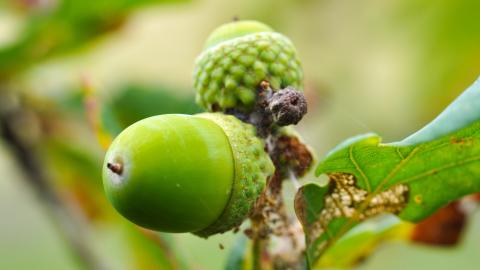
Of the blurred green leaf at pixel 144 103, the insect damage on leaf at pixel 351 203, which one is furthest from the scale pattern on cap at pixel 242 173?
the blurred green leaf at pixel 144 103

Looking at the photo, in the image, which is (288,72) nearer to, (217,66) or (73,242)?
(217,66)

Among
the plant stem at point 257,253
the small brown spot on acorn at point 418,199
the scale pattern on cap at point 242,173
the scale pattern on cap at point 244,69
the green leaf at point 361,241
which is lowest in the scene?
the green leaf at point 361,241

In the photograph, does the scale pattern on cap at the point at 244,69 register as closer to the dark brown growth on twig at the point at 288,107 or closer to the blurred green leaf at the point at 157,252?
the dark brown growth on twig at the point at 288,107

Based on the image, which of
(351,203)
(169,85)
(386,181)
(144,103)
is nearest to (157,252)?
(351,203)

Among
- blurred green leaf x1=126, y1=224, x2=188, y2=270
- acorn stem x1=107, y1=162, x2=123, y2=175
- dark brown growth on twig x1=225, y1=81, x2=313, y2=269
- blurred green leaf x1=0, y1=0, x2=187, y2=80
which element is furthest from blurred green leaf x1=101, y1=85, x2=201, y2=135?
acorn stem x1=107, y1=162, x2=123, y2=175

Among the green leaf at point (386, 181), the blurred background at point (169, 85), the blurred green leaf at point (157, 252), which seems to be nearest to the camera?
the green leaf at point (386, 181)

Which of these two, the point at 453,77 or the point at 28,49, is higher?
the point at 28,49

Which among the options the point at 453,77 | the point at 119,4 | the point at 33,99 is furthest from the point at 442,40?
the point at 33,99
